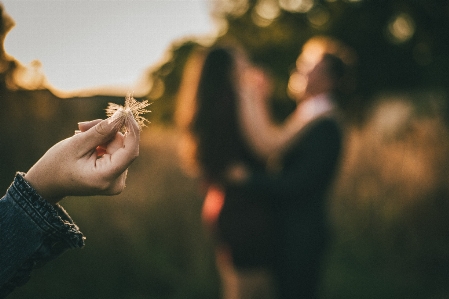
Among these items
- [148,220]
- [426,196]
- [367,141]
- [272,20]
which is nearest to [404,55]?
[272,20]

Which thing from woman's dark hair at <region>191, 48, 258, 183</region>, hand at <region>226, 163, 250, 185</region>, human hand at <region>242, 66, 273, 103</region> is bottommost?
hand at <region>226, 163, 250, 185</region>

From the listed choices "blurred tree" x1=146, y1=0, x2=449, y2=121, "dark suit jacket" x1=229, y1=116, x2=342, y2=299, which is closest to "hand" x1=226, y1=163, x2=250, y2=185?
"dark suit jacket" x1=229, y1=116, x2=342, y2=299

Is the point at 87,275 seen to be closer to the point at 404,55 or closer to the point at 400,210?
the point at 400,210

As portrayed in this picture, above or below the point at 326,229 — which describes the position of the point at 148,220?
above

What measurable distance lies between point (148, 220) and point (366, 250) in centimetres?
288

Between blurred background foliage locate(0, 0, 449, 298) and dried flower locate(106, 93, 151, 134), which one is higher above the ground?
blurred background foliage locate(0, 0, 449, 298)

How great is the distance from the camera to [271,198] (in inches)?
108

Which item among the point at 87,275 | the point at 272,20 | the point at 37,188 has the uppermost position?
the point at 272,20

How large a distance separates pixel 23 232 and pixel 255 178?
1.92 meters

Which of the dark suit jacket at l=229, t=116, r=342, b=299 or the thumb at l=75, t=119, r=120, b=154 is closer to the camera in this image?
the thumb at l=75, t=119, r=120, b=154

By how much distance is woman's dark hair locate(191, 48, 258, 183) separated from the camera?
105 inches

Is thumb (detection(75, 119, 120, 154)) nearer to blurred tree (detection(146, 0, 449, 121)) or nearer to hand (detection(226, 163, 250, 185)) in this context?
hand (detection(226, 163, 250, 185))

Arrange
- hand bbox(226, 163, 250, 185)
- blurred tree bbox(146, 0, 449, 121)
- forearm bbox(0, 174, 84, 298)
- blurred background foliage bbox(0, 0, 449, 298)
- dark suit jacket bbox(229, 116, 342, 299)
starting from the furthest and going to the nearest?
blurred tree bbox(146, 0, 449, 121), blurred background foliage bbox(0, 0, 449, 298), dark suit jacket bbox(229, 116, 342, 299), hand bbox(226, 163, 250, 185), forearm bbox(0, 174, 84, 298)

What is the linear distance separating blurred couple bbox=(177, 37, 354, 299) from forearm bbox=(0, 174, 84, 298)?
1809 millimetres
